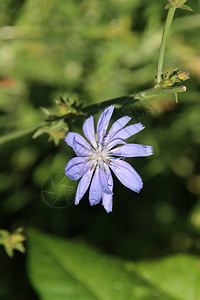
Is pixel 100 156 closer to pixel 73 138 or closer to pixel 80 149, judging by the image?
pixel 80 149

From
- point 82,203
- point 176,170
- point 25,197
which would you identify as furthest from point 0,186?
point 176,170

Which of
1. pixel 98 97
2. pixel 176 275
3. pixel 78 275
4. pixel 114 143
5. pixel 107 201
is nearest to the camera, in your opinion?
pixel 107 201

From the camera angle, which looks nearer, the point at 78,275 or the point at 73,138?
the point at 73,138

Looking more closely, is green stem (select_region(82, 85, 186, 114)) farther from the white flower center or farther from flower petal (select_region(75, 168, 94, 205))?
flower petal (select_region(75, 168, 94, 205))

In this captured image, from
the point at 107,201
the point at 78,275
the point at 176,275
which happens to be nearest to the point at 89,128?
the point at 107,201

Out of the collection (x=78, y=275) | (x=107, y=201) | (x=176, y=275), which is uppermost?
(x=107, y=201)

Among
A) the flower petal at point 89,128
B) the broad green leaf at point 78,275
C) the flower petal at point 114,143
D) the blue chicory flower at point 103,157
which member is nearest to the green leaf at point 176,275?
the broad green leaf at point 78,275

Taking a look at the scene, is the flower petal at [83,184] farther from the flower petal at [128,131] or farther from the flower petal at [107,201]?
the flower petal at [128,131]

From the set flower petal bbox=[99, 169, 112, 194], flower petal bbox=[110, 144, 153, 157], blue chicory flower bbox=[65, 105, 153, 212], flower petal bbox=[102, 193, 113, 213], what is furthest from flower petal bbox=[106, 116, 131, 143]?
flower petal bbox=[102, 193, 113, 213]
